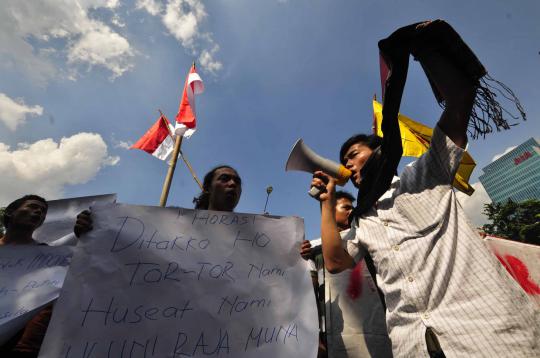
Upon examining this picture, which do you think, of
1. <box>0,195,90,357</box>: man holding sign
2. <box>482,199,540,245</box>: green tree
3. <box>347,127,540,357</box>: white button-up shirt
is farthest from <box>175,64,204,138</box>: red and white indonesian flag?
<box>482,199,540,245</box>: green tree

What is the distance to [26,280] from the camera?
2062 mm

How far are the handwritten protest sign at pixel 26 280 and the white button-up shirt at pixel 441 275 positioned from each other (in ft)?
7.10

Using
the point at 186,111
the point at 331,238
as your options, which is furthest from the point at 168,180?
the point at 331,238

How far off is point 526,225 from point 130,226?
43.8m

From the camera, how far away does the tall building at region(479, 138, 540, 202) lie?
8362cm

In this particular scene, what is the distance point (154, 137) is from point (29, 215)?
5453 mm

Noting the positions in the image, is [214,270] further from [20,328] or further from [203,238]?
[20,328]

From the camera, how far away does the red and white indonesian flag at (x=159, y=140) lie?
7618 mm

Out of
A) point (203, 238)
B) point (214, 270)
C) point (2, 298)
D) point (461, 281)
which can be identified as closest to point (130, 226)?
point (203, 238)

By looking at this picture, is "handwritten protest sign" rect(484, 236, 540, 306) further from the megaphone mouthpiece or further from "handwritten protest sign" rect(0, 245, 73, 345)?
"handwritten protest sign" rect(0, 245, 73, 345)

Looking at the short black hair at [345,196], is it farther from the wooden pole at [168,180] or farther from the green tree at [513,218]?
the green tree at [513,218]

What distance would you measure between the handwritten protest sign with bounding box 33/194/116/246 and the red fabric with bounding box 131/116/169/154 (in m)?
4.64

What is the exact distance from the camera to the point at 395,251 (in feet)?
4.66

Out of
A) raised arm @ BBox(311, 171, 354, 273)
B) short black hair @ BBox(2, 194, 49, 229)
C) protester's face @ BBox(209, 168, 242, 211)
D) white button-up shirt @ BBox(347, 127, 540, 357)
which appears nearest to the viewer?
white button-up shirt @ BBox(347, 127, 540, 357)
